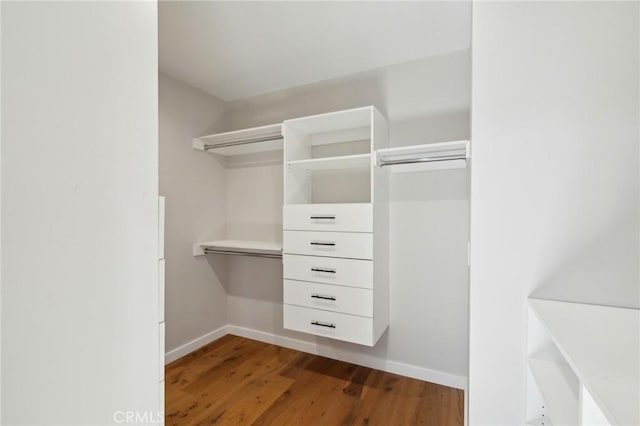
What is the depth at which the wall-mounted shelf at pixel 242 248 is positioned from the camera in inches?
94.2

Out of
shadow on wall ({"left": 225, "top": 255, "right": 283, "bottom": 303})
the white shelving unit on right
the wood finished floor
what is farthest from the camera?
shadow on wall ({"left": 225, "top": 255, "right": 283, "bottom": 303})

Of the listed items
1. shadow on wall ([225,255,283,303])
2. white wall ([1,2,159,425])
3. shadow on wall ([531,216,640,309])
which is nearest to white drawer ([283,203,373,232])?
shadow on wall ([225,255,283,303])

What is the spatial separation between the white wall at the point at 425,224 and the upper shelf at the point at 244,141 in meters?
0.56

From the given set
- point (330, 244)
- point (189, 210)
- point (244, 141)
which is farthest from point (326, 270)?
point (189, 210)

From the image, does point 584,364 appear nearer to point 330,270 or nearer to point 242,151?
point 330,270

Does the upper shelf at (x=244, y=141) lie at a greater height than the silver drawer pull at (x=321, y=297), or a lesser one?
greater

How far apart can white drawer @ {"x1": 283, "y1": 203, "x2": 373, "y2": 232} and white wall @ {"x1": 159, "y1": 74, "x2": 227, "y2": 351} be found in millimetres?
1017

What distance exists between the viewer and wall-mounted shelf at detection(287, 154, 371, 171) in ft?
6.70

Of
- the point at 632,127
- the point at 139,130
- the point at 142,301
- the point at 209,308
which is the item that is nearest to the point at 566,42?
the point at 632,127

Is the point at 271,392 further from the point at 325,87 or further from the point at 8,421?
the point at 325,87

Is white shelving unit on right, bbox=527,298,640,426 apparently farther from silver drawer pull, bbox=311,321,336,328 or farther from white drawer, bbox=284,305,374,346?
silver drawer pull, bbox=311,321,336,328

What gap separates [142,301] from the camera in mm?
809

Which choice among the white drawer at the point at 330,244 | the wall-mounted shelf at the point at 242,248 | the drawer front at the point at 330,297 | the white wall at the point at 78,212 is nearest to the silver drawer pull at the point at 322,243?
the white drawer at the point at 330,244

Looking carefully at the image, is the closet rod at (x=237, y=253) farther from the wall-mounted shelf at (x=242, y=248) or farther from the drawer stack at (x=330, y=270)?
the drawer stack at (x=330, y=270)
